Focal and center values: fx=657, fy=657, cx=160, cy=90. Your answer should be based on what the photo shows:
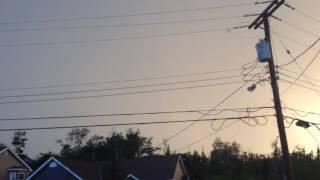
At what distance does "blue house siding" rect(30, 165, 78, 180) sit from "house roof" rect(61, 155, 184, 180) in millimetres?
876

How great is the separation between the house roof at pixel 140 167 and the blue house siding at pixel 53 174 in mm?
876

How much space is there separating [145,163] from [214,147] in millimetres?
54511

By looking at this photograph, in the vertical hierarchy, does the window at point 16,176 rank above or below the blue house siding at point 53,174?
above

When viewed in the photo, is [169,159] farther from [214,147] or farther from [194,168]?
[214,147]

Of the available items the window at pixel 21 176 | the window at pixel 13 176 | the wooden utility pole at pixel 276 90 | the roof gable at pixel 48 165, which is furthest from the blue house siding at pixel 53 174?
the wooden utility pole at pixel 276 90

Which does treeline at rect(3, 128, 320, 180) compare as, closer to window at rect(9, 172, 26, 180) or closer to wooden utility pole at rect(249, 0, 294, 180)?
window at rect(9, 172, 26, 180)

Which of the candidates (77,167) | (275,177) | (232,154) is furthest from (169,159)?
(232,154)

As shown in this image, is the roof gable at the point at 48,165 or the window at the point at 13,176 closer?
the roof gable at the point at 48,165

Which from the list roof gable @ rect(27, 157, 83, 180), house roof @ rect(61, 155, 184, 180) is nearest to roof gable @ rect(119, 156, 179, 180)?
house roof @ rect(61, 155, 184, 180)

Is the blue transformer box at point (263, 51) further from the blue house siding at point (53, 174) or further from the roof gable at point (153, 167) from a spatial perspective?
the roof gable at point (153, 167)

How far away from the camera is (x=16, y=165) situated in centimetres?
6600

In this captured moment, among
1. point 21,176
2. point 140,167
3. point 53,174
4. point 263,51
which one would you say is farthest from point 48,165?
point 263,51

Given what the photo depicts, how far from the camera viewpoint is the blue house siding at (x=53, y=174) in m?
54.9

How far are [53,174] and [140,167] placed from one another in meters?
9.35
